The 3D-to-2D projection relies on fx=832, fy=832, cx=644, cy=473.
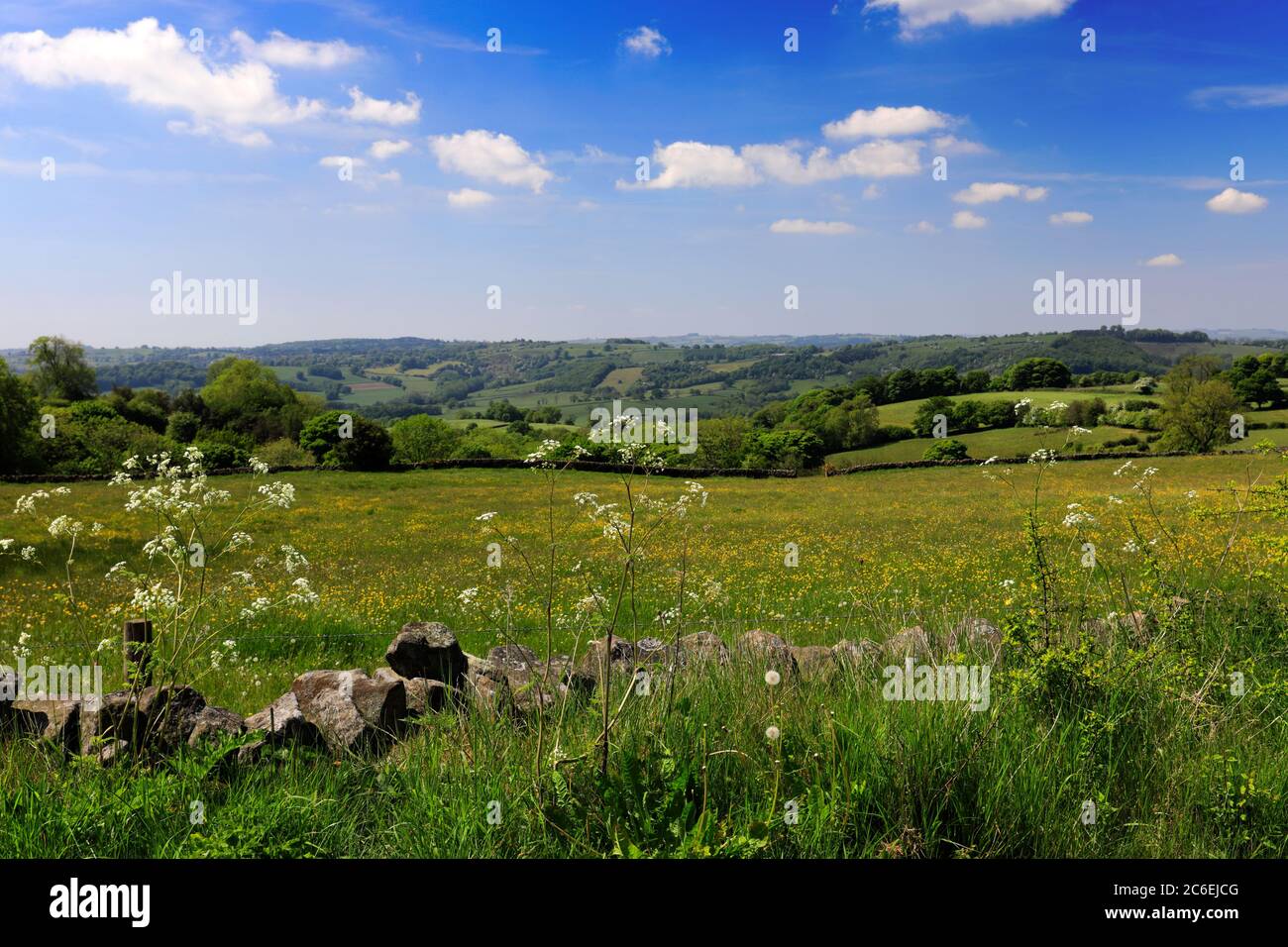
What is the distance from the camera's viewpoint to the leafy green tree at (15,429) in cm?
5594

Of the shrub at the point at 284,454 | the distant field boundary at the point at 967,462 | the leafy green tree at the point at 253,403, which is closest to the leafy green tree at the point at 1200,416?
the distant field boundary at the point at 967,462

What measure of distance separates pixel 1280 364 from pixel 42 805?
127 m

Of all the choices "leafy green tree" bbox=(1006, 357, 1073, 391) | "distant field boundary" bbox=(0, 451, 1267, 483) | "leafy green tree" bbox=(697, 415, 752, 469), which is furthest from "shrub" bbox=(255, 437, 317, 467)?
"leafy green tree" bbox=(1006, 357, 1073, 391)

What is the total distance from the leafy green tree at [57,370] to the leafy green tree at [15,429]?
121 feet

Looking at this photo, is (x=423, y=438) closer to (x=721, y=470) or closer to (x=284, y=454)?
(x=284, y=454)

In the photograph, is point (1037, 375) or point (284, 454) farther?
point (1037, 375)

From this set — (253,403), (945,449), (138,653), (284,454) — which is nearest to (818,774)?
(138,653)

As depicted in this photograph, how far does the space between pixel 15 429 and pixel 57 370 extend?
4508cm

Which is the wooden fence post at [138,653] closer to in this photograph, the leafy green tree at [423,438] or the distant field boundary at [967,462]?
the distant field boundary at [967,462]

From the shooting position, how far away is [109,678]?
9.27 m

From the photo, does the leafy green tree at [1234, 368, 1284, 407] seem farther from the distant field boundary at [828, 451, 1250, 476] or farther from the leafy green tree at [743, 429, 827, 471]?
the leafy green tree at [743, 429, 827, 471]

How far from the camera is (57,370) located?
94.7 metres
